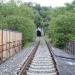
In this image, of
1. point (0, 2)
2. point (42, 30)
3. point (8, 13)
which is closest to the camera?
point (8, 13)

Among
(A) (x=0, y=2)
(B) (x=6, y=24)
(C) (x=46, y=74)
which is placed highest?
(A) (x=0, y=2)

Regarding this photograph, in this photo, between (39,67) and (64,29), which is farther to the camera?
(64,29)

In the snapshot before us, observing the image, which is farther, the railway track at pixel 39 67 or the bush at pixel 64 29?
the bush at pixel 64 29

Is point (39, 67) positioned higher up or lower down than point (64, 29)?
lower down

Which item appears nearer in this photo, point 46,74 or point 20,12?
point 46,74

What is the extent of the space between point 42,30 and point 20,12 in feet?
245

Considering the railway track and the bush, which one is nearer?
the railway track

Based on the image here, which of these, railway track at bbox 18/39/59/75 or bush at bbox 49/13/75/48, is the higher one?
bush at bbox 49/13/75/48

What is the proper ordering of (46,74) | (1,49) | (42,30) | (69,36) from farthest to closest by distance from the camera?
(42,30)
(69,36)
(1,49)
(46,74)

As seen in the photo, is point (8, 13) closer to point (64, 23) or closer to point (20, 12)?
point (20, 12)

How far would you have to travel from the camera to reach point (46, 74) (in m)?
12.9

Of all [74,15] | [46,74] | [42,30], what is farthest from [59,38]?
[42,30]

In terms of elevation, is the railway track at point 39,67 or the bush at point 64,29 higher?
the bush at point 64,29

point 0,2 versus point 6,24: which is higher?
point 0,2
